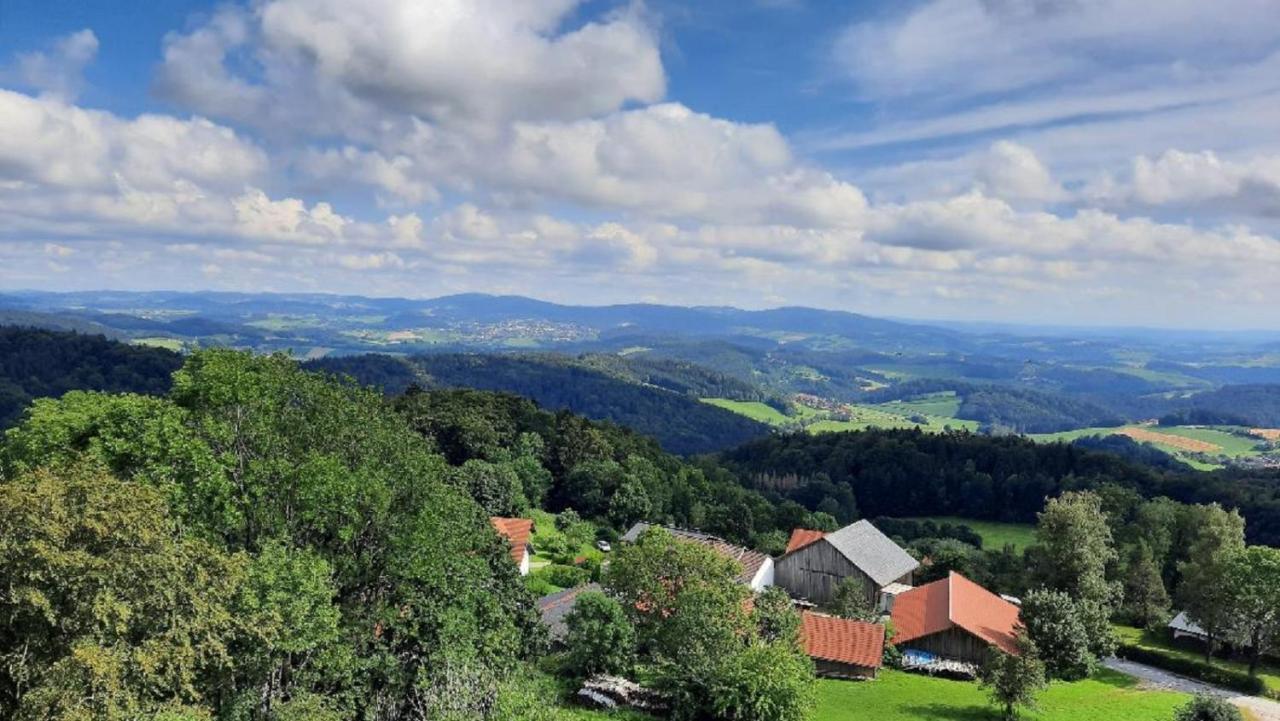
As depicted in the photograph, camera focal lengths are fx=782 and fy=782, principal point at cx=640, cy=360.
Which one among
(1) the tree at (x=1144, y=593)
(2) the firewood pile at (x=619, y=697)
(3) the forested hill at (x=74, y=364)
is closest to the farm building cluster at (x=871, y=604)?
(2) the firewood pile at (x=619, y=697)

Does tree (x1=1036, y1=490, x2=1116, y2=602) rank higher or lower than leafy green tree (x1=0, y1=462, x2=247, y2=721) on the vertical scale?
lower

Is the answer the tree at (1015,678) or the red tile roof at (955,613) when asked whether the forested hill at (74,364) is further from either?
the tree at (1015,678)

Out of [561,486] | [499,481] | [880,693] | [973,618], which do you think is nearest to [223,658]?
[880,693]

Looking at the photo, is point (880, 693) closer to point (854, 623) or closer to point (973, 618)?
point (854, 623)

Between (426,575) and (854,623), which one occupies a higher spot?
(426,575)

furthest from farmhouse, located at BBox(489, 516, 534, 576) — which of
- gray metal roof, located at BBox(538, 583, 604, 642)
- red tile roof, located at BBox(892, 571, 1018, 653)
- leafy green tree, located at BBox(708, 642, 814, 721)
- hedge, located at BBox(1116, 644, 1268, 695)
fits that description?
hedge, located at BBox(1116, 644, 1268, 695)

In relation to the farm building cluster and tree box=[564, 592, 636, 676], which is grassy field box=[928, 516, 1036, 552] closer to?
the farm building cluster
